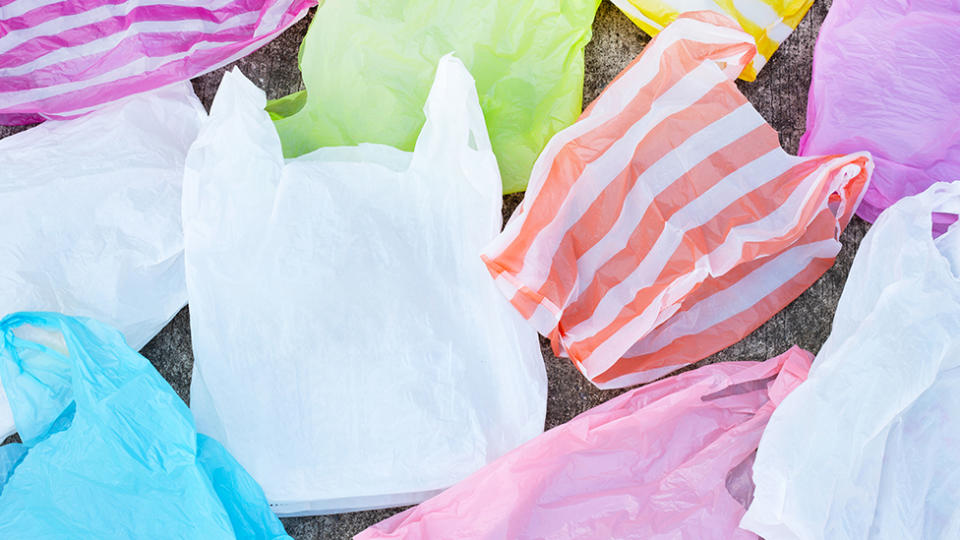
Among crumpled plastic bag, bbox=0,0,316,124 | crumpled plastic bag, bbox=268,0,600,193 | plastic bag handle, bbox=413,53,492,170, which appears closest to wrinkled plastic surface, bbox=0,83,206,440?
crumpled plastic bag, bbox=0,0,316,124

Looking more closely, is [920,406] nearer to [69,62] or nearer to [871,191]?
[871,191]

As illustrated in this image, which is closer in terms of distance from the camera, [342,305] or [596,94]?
[342,305]

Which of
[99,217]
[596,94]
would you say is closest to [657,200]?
[596,94]

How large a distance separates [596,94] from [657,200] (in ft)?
0.67

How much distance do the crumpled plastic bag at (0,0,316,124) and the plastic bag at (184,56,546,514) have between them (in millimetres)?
67

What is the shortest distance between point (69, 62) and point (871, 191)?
86cm

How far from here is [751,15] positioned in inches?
34.3

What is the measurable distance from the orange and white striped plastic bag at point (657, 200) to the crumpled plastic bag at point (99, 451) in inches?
14.1

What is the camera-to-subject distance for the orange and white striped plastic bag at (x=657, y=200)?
2.67 feet

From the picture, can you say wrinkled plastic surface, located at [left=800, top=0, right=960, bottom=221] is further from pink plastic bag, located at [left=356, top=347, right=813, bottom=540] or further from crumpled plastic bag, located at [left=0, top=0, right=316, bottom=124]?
crumpled plastic bag, located at [left=0, top=0, right=316, bottom=124]

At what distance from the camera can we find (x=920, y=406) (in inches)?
31.9

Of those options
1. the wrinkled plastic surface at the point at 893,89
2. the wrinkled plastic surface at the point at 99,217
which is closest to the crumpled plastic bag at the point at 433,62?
the wrinkled plastic surface at the point at 99,217

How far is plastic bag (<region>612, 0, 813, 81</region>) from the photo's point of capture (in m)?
0.86

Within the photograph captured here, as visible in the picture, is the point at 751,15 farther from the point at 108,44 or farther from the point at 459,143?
the point at 108,44
